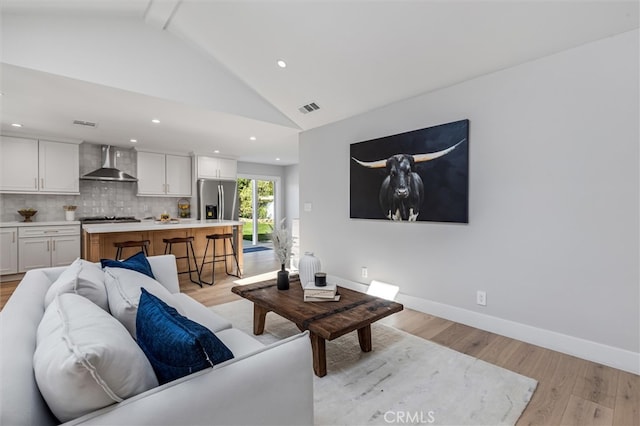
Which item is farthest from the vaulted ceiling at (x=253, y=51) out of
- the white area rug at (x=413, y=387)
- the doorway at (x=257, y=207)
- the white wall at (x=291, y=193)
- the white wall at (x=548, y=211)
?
the white wall at (x=291, y=193)

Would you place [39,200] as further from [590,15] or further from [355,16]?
[590,15]

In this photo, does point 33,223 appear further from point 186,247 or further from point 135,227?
point 186,247

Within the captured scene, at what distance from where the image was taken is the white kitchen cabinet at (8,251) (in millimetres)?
4410

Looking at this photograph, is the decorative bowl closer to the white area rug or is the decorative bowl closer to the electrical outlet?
the white area rug

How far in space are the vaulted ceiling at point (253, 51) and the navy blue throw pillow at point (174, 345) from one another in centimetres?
263

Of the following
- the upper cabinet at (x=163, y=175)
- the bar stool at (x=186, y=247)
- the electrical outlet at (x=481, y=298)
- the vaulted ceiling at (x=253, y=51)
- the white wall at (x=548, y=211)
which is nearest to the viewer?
the white wall at (x=548, y=211)

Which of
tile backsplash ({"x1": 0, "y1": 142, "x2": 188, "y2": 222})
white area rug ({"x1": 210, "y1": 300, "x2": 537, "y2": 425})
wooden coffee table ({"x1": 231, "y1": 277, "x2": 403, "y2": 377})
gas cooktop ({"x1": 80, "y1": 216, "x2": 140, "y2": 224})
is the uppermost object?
tile backsplash ({"x1": 0, "y1": 142, "x2": 188, "y2": 222})

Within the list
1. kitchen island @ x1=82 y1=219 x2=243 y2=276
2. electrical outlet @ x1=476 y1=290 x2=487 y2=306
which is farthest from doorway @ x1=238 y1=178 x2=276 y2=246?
electrical outlet @ x1=476 y1=290 x2=487 y2=306

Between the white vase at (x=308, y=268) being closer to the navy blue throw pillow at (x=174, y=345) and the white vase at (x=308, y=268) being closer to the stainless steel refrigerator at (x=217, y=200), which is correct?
the navy blue throw pillow at (x=174, y=345)

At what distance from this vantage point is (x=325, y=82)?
136 inches

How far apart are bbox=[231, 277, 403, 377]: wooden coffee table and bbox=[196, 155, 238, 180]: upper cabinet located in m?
4.37

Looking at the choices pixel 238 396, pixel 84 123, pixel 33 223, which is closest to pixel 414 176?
pixel 238 396

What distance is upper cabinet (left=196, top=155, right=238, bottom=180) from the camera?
21.0 feet

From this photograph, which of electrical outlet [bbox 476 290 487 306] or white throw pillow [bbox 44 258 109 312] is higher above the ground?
white throw pillow [bbox 44 258 109 312]
